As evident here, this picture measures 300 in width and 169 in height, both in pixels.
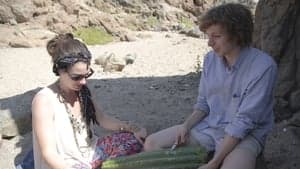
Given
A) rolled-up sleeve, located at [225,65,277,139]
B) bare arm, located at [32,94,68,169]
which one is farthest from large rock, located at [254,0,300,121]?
bare arm, located at [32,94,68,169]

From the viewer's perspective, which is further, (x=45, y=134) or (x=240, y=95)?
(x=240, y=95)

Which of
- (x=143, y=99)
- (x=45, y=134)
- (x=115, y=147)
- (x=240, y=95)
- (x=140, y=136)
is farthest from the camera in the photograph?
(x=143, y=99)

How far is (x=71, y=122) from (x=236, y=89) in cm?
102

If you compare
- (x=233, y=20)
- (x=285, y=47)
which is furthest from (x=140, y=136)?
(x=285, y=47)

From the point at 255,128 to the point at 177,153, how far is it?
→ 1.63ft

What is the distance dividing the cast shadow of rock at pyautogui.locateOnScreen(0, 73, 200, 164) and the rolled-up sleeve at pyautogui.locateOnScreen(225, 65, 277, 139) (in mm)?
2210

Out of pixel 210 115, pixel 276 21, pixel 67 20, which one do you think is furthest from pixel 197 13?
pixel 210 115

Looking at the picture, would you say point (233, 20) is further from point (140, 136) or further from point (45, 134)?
point (45, 134)

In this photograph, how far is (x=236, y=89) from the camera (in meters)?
3.38

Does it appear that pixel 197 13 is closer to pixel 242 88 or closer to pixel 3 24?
pixel 3 24

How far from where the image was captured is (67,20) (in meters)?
11.1

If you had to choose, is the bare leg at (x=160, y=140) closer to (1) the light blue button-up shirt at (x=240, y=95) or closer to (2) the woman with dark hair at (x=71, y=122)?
(2) the woman with dark hair at (x=71, y=122)

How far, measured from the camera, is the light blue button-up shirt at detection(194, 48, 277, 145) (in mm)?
3230

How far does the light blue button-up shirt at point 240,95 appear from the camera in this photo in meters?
3.23
